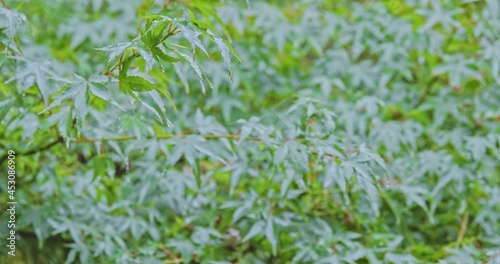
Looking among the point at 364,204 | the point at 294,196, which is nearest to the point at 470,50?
the point at 364,204

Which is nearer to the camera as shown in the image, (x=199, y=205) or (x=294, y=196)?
(x=294, y=196)

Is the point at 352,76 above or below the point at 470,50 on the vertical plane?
below

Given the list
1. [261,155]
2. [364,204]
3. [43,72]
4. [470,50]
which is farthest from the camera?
[470,50]

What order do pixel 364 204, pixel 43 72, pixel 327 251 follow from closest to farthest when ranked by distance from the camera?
1. pixel 43 72
2. pixel 327 251
3. pixel 364 204

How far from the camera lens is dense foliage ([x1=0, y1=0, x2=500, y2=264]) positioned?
1282 mm

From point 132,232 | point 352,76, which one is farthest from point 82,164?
point 352,76

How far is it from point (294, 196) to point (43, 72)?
0.69 metres

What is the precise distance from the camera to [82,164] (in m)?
1.81

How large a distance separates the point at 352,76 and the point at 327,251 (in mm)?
811

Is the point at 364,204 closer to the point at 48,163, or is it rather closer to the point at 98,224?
the point at 98,224

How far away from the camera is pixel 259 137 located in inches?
51.9

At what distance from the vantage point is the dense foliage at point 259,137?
1.28 metres

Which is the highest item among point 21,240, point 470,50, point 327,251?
point 470,50

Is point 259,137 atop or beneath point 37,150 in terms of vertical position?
atop
